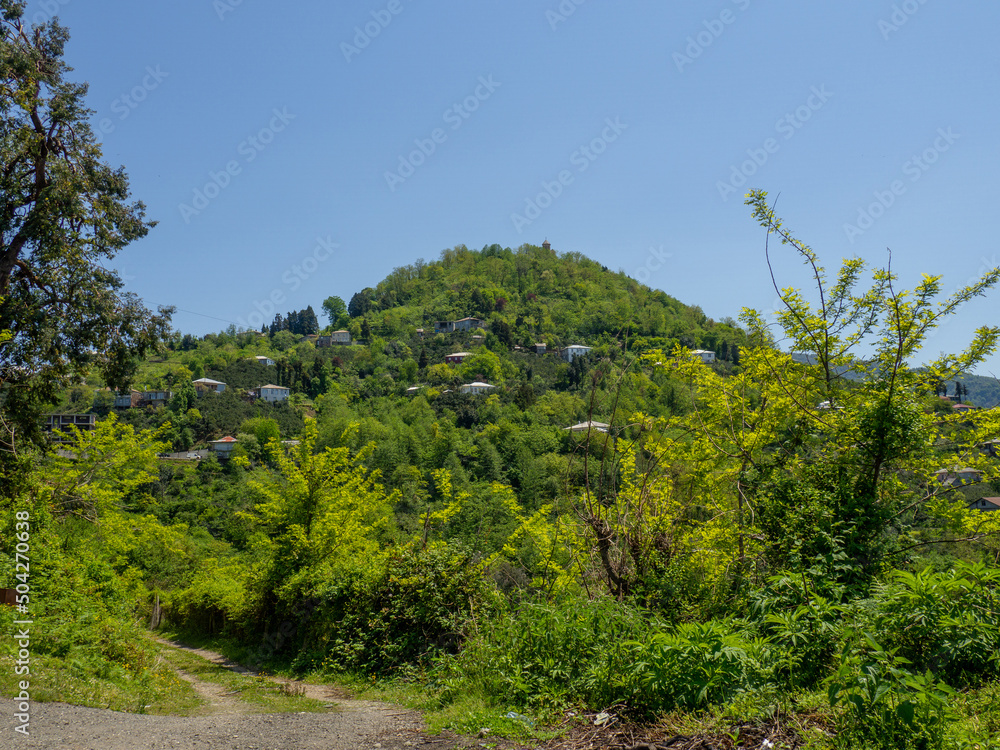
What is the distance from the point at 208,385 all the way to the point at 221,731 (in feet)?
327

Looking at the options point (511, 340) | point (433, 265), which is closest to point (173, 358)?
point (511, 340)

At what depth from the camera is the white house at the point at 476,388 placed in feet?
294

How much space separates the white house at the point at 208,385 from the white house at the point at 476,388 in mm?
37117

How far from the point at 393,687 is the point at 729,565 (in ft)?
13.0

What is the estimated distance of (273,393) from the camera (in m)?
97.2

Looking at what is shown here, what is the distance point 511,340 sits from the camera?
117625 millimetres

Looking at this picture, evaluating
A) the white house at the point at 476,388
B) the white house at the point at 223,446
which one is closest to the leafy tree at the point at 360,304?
the white house at the point at 476,388

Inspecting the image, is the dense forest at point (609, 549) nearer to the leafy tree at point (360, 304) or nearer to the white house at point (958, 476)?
the white house at point (958, 476)

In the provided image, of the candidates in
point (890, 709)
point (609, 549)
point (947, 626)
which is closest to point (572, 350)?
point (609, 549)

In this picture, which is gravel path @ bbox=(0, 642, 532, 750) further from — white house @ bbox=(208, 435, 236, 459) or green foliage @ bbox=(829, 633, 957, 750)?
white house @ bbox=(208, 435, 236, 459)

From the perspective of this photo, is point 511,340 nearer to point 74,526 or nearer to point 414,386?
point 414,386

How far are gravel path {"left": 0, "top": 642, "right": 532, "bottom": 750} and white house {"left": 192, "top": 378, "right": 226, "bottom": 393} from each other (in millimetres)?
94531

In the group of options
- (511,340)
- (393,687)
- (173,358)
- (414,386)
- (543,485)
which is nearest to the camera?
(393,687)

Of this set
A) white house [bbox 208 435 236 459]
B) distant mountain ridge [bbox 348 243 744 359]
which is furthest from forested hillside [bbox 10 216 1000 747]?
distant mountain ridge [bbox 348 243 744 359]
